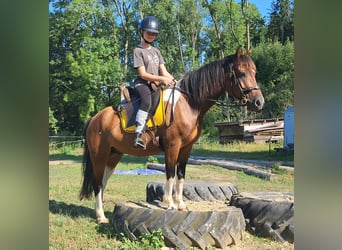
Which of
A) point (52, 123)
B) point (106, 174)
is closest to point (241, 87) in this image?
point (106, 174)

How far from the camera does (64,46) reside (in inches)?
127

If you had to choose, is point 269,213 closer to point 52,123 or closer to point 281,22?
point 281,22

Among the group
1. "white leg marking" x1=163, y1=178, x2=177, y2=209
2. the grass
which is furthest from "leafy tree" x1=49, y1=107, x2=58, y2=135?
"white leg marking" x1=163, y1=178, x2=177, y2=209

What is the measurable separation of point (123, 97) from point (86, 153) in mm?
645

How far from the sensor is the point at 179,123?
3154 mm

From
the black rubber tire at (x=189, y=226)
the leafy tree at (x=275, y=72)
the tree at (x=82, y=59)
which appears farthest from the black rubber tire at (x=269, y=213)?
the tree at (x=82, y=59)

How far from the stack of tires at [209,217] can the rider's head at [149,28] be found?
128 centimetres

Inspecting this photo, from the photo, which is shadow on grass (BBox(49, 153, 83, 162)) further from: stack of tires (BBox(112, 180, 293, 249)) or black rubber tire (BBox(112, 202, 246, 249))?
black rubber tire (BBox(112, 202, 246, 249))

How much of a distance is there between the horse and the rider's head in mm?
426

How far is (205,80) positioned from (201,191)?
1.02m

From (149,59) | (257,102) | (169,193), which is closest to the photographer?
(257,102)

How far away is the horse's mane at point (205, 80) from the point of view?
3.08 meters

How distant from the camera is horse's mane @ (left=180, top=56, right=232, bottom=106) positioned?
3.08 meters
